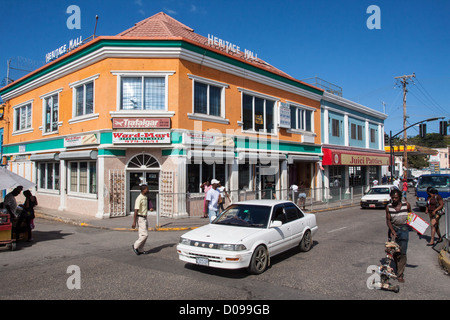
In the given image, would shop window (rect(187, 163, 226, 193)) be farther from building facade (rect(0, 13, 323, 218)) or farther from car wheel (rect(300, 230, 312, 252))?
car wheel (rect(300, 230, 312, 252))

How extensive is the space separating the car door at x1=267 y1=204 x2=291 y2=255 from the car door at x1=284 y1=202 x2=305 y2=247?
0.50 ft

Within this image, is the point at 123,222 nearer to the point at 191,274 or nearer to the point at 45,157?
the point at 191,274

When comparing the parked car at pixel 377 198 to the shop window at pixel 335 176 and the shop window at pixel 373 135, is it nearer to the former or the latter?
the shop window at pixel 335 176

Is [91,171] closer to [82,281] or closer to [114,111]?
[114,111]

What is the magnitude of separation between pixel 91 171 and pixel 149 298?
1227cm

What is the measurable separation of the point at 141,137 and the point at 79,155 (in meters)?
3.65

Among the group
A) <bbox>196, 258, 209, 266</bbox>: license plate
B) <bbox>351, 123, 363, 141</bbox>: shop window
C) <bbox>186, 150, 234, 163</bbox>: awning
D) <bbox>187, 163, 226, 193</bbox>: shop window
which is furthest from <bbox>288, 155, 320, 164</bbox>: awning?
<bbox>196, 258, 209, 266</bbox>: license plate

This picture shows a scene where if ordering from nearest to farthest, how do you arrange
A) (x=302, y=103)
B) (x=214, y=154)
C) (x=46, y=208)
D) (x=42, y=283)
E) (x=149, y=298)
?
(x=149, y=298) → (x=42, y=283) → (x=214, y=154) → (x=46, y=208) → (x=302, y=103)

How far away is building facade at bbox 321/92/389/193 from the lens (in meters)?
25.2

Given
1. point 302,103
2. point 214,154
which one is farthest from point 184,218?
point 302,103

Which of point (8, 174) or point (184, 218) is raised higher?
point (8, 174)

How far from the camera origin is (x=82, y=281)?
627 centimetres

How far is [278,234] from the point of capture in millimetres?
7512

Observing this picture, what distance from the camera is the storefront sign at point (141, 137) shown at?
14523 millimetres
